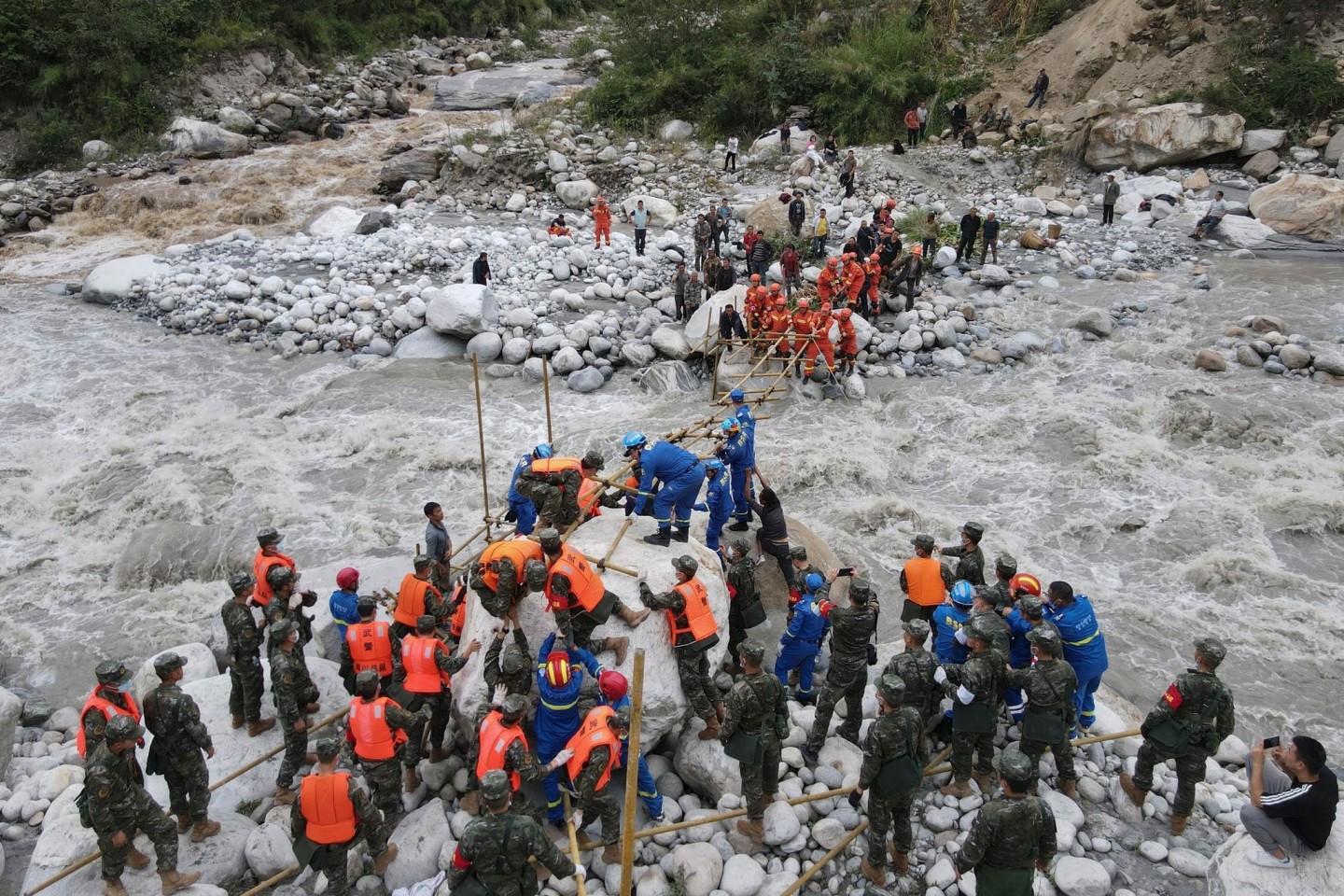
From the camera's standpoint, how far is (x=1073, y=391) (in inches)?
525

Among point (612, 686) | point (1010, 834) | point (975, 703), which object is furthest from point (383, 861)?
point (975, 703)

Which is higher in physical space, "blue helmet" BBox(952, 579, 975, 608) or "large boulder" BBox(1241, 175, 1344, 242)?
"large boulder" BBox(1241, 175, 1344, 242)

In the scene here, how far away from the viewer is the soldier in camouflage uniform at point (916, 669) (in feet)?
18.6

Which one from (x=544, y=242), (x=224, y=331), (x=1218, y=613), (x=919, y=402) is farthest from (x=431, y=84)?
(x=1218, y=613)

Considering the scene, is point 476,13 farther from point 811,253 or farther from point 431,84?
point 811,253

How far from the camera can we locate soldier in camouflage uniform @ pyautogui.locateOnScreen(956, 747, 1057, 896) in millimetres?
4551

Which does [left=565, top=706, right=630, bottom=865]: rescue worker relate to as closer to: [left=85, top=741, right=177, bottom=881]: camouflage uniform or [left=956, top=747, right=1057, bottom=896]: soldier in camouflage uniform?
[left=956, top=747, right=1057, bottom=896]: soldier in camouflage uniform

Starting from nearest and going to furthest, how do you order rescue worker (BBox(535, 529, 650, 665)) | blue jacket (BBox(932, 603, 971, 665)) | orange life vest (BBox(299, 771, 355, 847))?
1. orange life vest (BBox(299, 771, 355, 847))
2. rescue worker (BBox(535, 529, 650, 665))
3. blue jacket (BBox(932, 603, 971, 665))

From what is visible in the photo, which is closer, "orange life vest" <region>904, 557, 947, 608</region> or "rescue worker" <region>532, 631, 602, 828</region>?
"rescue worker" <region>532, 631, 602, 828</region>

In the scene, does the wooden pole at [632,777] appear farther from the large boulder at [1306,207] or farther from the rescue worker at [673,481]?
the large boulder at [1306,207]

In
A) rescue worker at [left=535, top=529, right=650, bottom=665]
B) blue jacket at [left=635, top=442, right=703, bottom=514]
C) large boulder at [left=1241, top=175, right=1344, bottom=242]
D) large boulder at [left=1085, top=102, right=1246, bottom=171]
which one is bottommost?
rescue worker at [left=535, top=529, right=650, bottom=665]

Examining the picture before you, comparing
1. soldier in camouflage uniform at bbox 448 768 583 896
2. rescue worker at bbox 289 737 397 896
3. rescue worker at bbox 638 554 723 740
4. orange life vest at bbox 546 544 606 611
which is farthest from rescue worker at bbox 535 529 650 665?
rescue worker at bbox 289 737 397 896

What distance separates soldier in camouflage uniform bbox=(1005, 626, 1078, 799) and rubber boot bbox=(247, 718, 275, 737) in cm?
556

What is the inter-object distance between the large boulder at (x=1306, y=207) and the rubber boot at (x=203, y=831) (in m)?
20.4
